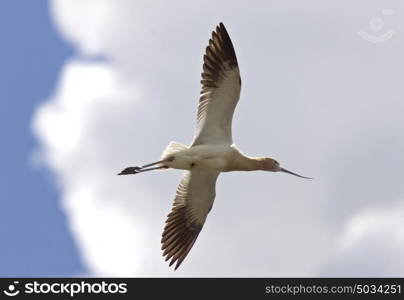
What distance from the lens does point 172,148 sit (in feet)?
79.8

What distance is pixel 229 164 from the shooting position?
24188mm

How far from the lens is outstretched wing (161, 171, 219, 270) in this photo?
81.8 ft

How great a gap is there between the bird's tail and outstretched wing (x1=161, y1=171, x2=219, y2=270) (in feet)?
2.75

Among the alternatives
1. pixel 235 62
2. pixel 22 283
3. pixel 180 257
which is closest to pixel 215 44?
pixel 235 62

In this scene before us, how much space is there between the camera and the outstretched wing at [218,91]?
79.2 feet

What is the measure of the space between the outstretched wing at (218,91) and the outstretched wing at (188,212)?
2.93 ft

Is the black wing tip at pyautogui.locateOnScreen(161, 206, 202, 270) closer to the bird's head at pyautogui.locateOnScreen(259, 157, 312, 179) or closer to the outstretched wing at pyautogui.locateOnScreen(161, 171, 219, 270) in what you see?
the outstretched wing at pyautogui.locateOnScreen(161, 171, 219, 270)

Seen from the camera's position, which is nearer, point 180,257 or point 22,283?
point 22,283

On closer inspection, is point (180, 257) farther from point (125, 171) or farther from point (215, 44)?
point (215, 44)

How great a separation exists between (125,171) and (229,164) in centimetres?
195

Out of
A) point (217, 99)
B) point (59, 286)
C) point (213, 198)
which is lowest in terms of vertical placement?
point (59, 286)

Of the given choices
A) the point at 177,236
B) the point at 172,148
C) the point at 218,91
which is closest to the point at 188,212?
the point at 177,236

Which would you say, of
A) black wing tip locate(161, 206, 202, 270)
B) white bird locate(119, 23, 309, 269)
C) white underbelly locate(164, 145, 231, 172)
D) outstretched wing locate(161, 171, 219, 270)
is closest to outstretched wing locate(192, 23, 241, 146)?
white bird locate(119, 23, 309, 269)

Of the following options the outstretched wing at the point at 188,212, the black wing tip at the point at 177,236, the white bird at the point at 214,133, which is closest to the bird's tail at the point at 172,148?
the white bird at the point at 214,133
